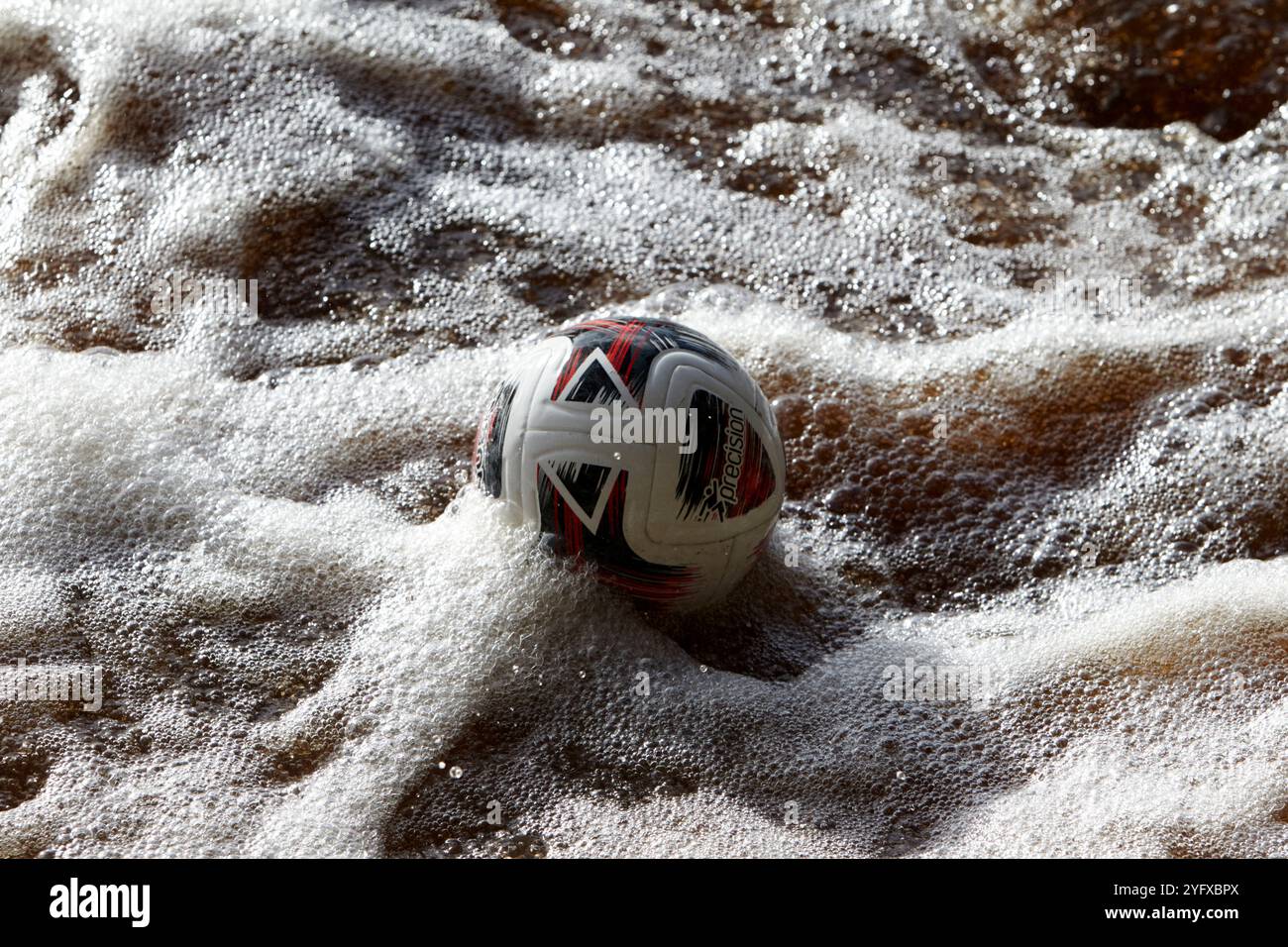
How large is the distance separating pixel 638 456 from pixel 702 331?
1135mm

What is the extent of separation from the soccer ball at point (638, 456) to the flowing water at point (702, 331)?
0.16 m

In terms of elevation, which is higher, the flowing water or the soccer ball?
the soccer ball

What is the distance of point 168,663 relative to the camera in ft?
9.22

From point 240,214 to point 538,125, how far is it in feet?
3.62

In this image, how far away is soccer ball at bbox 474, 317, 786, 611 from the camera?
266 centimetres

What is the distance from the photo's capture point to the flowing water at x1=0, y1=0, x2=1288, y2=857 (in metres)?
2.63

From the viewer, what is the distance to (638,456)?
2.65 m

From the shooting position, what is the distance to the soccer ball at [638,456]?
2660mm

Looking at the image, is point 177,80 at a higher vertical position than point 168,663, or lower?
higher

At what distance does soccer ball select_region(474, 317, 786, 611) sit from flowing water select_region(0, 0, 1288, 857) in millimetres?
156

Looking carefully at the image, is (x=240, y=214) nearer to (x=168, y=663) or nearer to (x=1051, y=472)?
(x=168, y=663)

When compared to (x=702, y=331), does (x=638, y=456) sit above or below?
above

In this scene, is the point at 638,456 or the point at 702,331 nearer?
the point at 638,456
